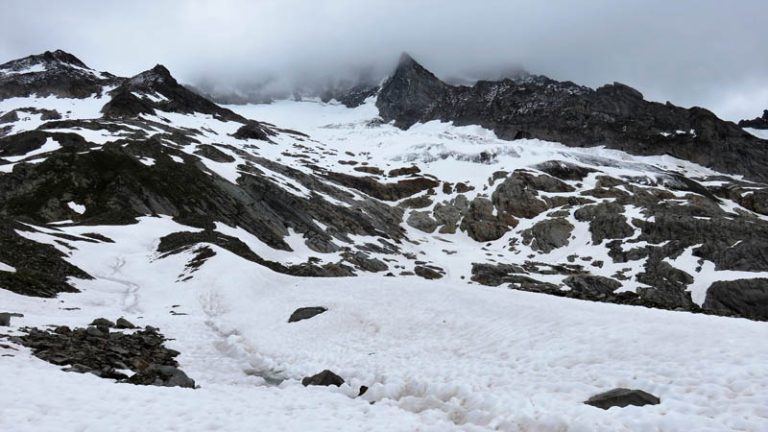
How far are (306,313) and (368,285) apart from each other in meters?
5.94

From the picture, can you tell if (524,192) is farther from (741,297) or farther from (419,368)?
(419,368)

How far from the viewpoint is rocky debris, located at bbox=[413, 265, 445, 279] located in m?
91.2

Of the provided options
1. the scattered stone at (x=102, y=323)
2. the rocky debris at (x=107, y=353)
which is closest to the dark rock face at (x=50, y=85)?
the scattered stone at (x=102, y=323)

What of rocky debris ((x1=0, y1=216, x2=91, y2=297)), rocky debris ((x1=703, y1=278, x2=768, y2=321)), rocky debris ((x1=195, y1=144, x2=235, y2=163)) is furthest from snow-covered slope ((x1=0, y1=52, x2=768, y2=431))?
rocky debris ((x1=195, y1=144, x2=235, y2=163))

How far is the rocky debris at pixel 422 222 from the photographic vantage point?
134 m

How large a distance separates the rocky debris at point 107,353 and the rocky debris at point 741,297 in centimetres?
8048

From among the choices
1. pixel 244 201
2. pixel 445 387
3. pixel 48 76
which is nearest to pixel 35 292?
pixel 445 387

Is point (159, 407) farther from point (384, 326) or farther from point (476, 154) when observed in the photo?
point (476, 154)

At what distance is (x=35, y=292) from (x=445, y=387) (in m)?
24.2

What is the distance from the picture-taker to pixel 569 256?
106 meters

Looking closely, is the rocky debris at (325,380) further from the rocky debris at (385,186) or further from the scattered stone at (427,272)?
the rocky debris at (385,186)

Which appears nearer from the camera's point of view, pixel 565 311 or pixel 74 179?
pixel 565 311

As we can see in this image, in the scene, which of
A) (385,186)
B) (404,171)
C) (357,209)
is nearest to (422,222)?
(357,209)

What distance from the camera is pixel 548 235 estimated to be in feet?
382
